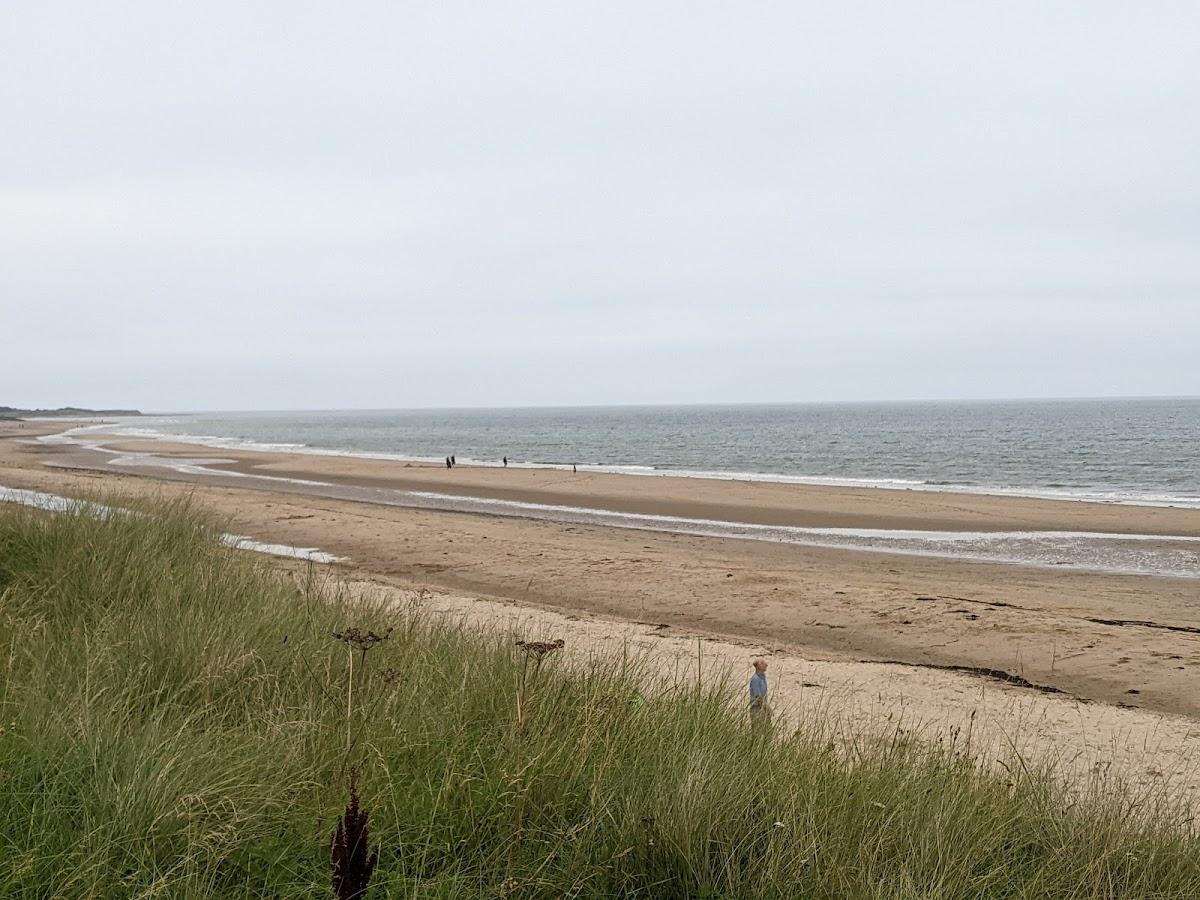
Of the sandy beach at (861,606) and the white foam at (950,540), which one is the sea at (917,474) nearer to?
the white foam at (950,540)

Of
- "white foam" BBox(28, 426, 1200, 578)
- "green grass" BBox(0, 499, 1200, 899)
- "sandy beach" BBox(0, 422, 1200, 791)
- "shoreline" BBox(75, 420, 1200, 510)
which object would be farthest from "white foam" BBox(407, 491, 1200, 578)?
"green grass" BBox(0, 499, 1200, 899)

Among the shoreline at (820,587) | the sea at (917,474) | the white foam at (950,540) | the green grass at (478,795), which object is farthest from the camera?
the sea at (917,474)

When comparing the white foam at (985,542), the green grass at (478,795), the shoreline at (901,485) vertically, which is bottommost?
the white foam at (985,542)

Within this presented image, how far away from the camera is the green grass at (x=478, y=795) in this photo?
10.3ft

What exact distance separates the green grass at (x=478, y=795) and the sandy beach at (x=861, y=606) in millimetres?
1696

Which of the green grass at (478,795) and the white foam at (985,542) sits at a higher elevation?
the green grass at (478,795)

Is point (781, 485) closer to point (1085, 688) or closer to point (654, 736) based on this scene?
point (1085, 688)

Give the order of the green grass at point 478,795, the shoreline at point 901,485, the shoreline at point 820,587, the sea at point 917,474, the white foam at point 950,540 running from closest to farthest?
1. the green grass at point 478,795
2. the shoreline at point 820,587
3. the white foam at point 950,540
4. the sea at point 917,474
5. the shoreline at point 901,485

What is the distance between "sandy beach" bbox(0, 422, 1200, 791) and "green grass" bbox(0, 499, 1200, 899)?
5.57ft

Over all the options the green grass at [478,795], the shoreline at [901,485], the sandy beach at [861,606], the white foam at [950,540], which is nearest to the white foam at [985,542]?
the white foam at [950,540]

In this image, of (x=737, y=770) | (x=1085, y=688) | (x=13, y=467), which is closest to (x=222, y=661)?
(x=737, y=770)

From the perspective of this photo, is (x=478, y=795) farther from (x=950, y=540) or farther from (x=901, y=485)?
(x=901, y=485)

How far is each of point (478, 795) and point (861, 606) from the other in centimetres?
1144

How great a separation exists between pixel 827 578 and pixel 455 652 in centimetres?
1232
